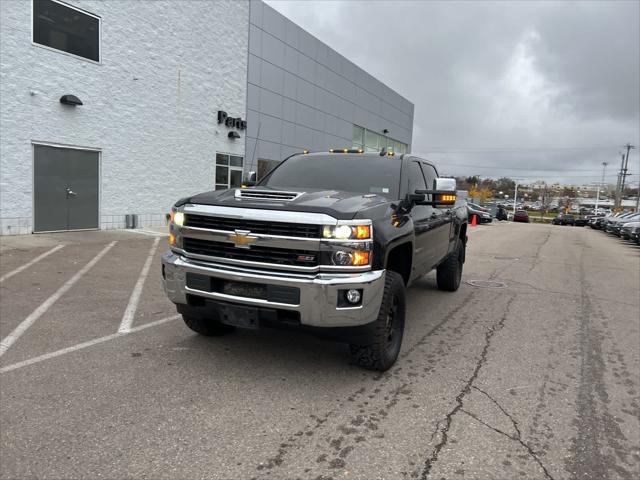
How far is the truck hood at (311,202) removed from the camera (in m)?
3.54

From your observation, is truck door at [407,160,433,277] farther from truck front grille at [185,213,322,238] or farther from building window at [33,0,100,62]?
building window at [33,0,100,62]

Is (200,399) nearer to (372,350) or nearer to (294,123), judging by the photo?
(372,350)

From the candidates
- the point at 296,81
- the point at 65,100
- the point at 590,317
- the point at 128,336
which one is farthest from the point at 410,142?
the point at 128,336

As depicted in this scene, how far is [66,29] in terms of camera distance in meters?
12.5

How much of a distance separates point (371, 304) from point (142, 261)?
→ 7.22m

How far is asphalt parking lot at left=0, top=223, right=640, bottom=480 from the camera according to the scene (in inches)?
109

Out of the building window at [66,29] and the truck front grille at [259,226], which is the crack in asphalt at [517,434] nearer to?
the truck front grille at [259,226]

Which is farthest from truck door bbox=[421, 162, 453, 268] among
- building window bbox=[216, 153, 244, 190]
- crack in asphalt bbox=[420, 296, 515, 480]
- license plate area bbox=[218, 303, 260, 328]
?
building window bbox=[216, 153, 244, 190]

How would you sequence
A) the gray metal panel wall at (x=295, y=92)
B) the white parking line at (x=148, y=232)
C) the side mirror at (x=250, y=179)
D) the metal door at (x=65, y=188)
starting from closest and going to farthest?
the side mirror at (x=250, y=179) → the metal door at (x=65, y=188) → the white parking line at (x=148, y=232) → the gray metal panel wall at (x=295, y=92)

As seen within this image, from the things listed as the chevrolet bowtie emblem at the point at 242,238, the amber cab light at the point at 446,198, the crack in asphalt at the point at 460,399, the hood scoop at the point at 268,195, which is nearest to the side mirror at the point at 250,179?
the hood scoop at the point at 268,195

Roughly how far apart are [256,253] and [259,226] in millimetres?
211

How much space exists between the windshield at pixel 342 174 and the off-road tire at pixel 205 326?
5.11 feet

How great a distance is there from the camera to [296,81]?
2359cm

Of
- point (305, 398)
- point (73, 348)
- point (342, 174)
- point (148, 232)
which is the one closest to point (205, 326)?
point (73, 348)
